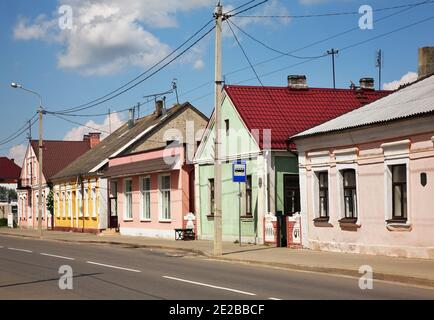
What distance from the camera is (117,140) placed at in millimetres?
50562

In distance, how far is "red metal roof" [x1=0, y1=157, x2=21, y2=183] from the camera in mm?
103688

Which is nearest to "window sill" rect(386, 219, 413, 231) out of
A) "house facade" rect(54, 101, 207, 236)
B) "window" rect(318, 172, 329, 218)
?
"window" rect(318, 172, 329, 218)

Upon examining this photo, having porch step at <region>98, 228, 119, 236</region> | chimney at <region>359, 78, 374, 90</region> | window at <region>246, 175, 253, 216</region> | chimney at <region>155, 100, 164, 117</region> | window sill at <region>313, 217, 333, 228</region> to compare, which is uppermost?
chimney at <region>155, 100, 164, 117</region>

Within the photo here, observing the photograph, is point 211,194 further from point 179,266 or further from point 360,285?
point 360,285

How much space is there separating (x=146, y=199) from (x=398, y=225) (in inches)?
824

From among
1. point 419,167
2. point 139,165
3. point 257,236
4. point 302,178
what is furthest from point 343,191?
point 139,165

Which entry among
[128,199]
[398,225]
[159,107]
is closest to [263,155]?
[398,225]

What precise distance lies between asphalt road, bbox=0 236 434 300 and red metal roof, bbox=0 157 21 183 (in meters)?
86.6

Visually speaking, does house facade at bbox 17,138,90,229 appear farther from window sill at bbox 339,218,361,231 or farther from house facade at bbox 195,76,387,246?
window sill at bbox 339,218,361,231

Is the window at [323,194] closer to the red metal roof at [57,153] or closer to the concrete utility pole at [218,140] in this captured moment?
the concrete utility pole at [218,140]

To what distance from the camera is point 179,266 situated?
63.2 feet

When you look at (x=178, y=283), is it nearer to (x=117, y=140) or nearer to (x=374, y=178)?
(x=374, y=178)
